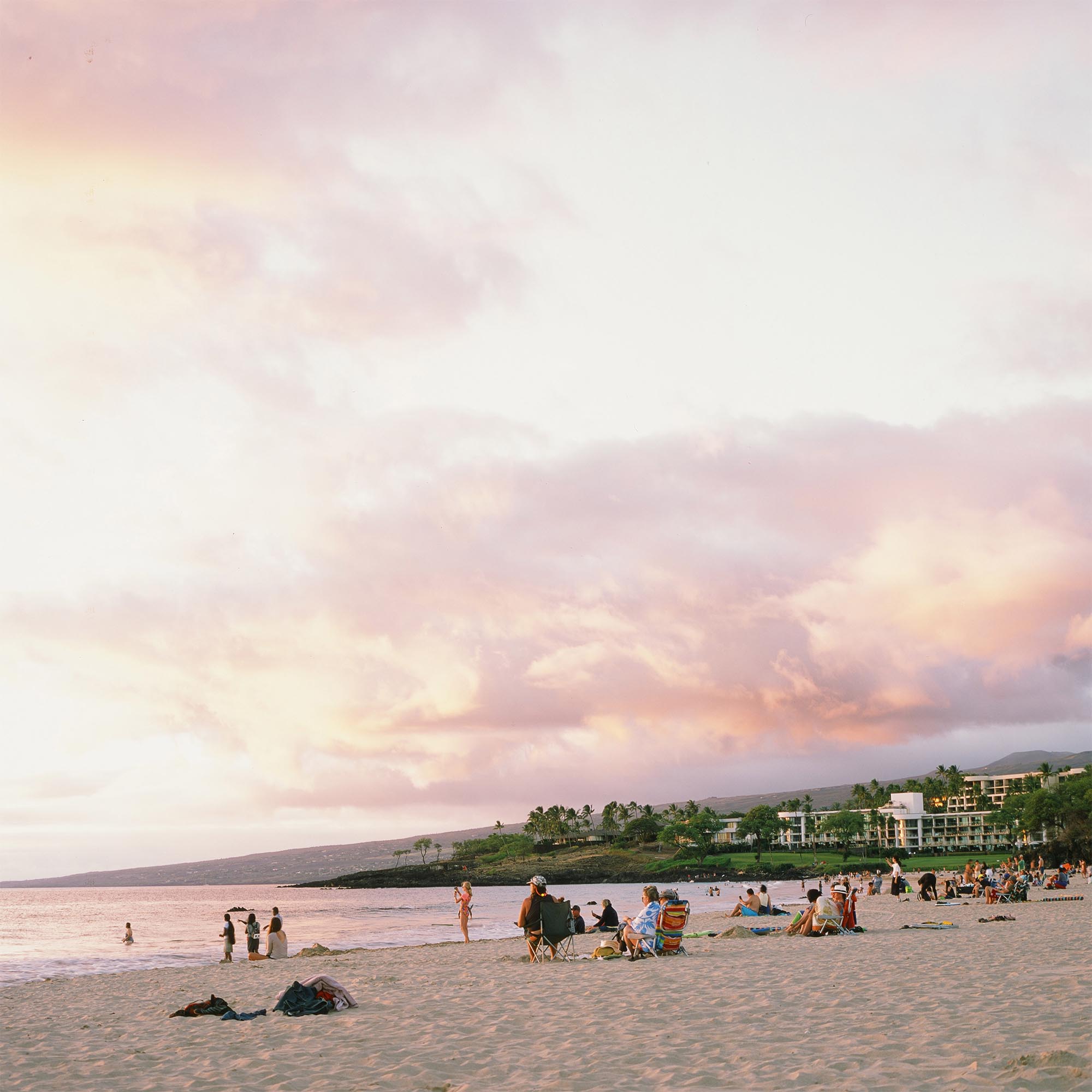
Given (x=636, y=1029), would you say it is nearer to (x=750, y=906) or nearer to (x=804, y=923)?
(x=804, y=923)

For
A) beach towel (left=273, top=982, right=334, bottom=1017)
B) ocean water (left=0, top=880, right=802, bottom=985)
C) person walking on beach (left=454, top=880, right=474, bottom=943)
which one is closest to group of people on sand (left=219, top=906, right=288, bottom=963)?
person walking on beach (left=454, top=880, right=474, bottom=943)

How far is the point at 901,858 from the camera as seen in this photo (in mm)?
176375

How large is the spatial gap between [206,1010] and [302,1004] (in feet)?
6.29

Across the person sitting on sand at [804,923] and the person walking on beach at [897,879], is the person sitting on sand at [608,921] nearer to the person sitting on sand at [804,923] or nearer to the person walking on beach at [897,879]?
the person sitting on sand at [804,923]

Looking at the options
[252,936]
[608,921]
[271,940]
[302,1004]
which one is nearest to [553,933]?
[302,1004]

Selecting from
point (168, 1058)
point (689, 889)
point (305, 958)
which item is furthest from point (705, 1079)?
point (689, 889)

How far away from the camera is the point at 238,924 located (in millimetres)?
74250

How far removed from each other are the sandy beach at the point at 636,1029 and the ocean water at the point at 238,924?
793 inches

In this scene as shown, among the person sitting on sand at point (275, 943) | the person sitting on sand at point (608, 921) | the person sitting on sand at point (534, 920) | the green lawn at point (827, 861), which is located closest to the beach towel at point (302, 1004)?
the person sitting on sand at point (534, 920)

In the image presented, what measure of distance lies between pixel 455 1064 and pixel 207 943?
4547 cm

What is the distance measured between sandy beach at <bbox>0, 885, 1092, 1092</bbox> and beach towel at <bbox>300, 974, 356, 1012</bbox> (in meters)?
0.22

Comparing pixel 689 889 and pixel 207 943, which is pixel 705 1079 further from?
pixel 689 889

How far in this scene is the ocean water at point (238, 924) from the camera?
4081 cm

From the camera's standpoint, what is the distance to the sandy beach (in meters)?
8.34
